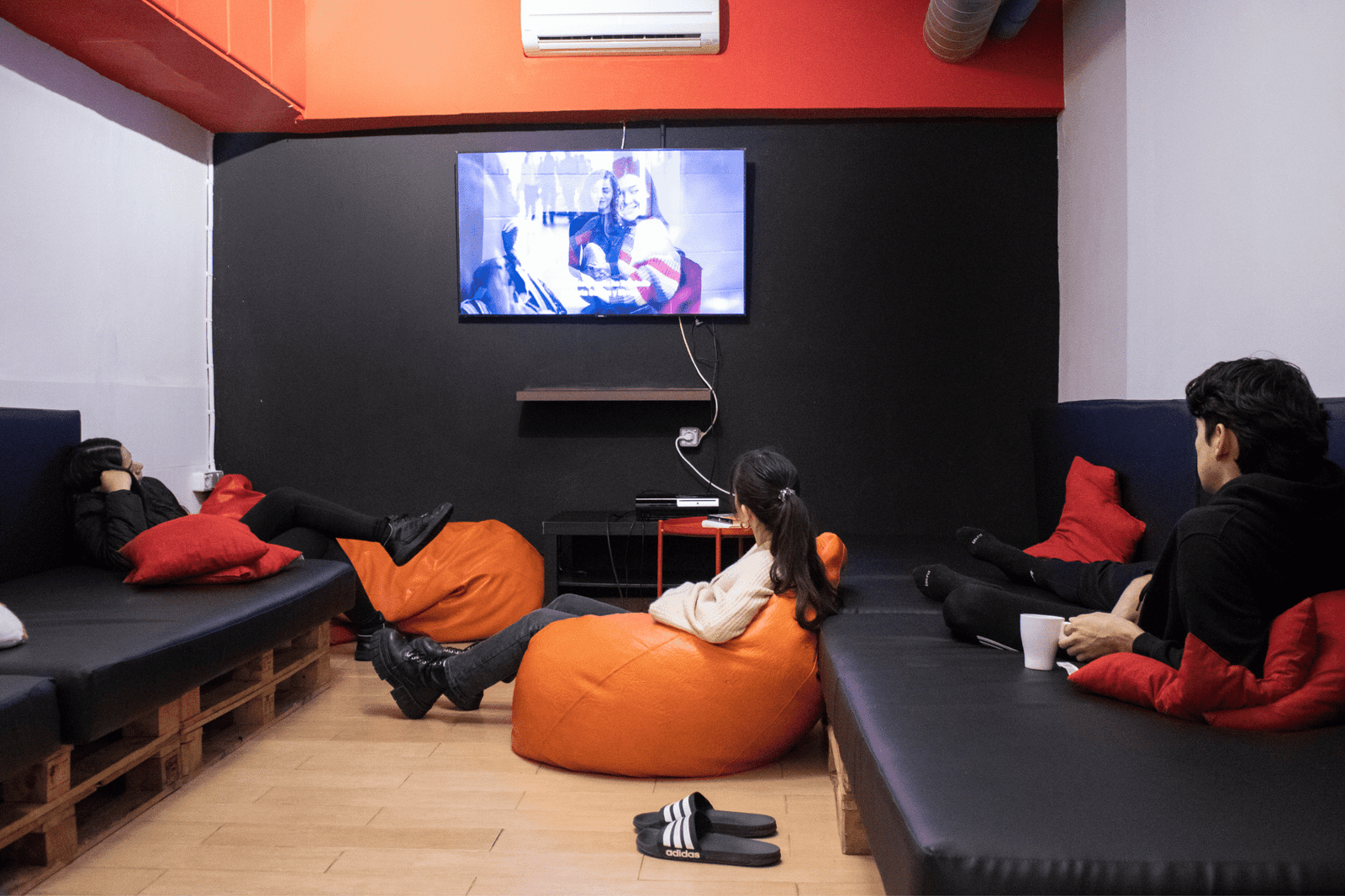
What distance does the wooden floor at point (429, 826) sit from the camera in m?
1.86

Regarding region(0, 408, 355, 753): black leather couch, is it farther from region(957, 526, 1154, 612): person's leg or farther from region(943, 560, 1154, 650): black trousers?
region(957, 526, 1154, 612): person's leg

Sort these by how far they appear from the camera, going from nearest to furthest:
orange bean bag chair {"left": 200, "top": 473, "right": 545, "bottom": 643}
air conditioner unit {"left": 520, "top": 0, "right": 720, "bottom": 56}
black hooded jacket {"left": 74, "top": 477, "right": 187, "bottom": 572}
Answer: black hooded jacket {"left": 74, "top": 477, "right": 187, "bottom": 572}, orange bean bag chair {"left": 200, "top": 473, "right": 545, "bottom": 643}, air conditioner unit {"left": 520, "top": 0, "right": 720, "bottom": 56}

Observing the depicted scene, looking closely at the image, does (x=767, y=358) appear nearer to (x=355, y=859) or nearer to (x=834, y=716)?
(x=834, y=716)

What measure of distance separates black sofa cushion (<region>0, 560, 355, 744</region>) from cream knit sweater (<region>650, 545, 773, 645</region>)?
1168mm

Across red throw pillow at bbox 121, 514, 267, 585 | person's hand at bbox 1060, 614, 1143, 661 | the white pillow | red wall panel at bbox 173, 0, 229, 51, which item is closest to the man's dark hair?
person's hand at bbox 1060, 614, 1143, 661

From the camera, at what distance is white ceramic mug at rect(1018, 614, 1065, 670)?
1.85 meters

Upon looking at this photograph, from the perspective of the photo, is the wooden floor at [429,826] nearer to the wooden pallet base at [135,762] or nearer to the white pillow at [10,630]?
the wooden pallet base at [135,762]

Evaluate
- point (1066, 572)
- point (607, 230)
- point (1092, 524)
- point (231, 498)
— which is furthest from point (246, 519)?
point (1092, 524)

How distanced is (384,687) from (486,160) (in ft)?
8.37

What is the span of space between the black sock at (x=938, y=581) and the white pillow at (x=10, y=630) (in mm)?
2352

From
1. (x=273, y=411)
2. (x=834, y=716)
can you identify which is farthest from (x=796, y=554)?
(x=273, y=411)

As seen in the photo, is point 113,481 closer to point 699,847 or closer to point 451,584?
point 451,584

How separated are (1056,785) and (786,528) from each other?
1159mm

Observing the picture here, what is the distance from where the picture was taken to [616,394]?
4.27 metres
